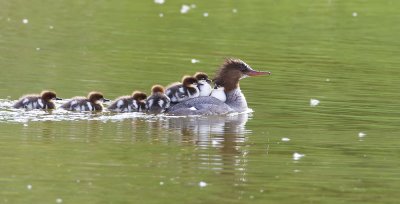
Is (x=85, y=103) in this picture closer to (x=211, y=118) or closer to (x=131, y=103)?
(x=131, y=103)

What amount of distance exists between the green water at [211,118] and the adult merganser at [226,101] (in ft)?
0.79

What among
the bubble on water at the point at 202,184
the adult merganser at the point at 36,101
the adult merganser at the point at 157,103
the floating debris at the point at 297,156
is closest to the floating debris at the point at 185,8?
the adult merganser at the point at 157,103

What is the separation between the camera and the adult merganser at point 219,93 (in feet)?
49.4

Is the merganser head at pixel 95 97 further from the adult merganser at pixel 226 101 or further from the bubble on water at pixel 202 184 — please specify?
the bubble on water at pixel 202 184

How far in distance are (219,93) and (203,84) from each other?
0.28m

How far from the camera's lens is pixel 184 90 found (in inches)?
580

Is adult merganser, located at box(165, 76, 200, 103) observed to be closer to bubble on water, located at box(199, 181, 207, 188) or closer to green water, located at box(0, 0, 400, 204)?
green water, located at box(0, 0, 400, 204)

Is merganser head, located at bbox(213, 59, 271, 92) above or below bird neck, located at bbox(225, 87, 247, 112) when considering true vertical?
above

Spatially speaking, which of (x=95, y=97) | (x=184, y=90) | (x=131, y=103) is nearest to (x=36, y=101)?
(x=95, y=97)

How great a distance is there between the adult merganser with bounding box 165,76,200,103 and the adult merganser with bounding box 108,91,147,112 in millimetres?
545

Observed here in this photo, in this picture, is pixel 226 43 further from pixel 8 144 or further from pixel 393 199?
pixel 393 199

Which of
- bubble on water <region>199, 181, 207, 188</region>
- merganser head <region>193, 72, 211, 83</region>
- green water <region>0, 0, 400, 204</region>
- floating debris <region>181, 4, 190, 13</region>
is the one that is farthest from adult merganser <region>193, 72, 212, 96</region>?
floating debris <region>181, 4, 190, 13</region>

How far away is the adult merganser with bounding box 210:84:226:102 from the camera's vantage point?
49.4 feet

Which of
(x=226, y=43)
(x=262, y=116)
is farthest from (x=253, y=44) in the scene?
(x=262, y=116)
